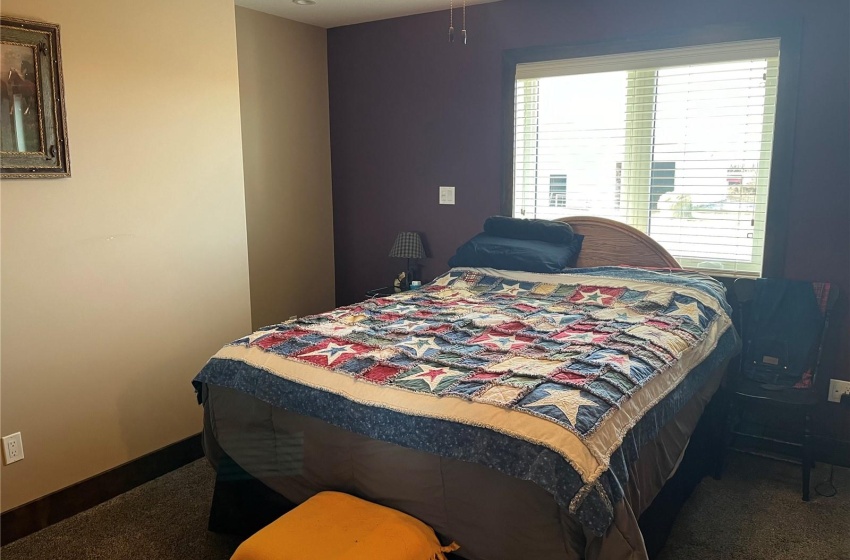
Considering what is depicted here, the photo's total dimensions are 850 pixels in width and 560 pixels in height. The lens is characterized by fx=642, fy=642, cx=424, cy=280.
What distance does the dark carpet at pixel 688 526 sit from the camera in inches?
90.9

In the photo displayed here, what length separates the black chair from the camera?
2777 millimetres

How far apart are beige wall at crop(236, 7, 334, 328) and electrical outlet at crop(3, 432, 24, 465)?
1.74 m

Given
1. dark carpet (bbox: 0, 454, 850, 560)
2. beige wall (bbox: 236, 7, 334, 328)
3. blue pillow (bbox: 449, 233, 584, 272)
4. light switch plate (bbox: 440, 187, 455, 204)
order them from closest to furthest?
dark carpet (bbox: 0, 454, 850, 560) < blue pillow (bbox: 449, 233, 584, 272) < beige wall (bbox: 236, 7, 334, 328) < light switch plate (bbox: 440, 187, 455, 204)

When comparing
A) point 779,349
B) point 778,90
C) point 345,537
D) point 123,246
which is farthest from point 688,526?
point 123,246

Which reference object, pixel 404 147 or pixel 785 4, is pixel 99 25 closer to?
pixel 404 147

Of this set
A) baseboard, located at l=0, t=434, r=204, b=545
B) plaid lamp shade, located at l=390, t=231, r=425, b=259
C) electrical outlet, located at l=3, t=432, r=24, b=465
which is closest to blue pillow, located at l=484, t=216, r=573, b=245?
plaid lamp shade, located at l=390, t=231, r=425, b=259

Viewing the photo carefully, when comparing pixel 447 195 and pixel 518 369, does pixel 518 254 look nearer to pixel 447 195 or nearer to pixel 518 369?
pixel 447 195

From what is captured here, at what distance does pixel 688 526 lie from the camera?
2455 mm

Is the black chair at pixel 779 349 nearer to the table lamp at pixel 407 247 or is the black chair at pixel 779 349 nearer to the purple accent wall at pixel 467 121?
the purple accent wall at pixel 467 121

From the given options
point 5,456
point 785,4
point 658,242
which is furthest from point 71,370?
point 785,4

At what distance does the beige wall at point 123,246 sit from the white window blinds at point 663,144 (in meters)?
1.72

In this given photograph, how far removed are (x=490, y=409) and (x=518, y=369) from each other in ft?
1.03

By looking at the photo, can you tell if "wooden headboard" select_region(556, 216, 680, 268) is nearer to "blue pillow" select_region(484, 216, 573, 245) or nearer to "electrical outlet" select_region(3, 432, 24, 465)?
"blue pillow" select_region(484, 216, 573, 245)

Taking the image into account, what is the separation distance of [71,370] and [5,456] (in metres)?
0.37
